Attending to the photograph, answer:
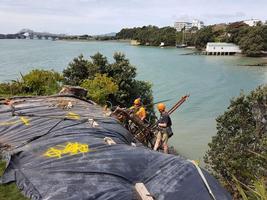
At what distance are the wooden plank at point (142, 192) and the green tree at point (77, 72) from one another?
733 inches

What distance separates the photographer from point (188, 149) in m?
24.7

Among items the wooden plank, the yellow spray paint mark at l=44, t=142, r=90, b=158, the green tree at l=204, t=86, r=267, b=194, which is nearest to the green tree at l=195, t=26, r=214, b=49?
the green tree at l=204, t=86, r=267, b=194

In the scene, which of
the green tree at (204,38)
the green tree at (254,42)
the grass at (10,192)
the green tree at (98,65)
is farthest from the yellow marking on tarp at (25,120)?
the green tree at (204,38)

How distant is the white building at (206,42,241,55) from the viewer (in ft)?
333

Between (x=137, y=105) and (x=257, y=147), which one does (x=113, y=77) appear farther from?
(x=257, y=147)

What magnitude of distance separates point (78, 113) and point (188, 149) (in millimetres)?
15562

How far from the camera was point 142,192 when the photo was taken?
5.54 m

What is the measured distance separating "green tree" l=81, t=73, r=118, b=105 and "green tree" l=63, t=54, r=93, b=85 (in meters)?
3.39

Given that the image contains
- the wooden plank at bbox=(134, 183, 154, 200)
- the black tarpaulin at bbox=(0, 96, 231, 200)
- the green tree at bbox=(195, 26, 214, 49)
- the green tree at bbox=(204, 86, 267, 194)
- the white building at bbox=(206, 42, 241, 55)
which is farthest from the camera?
the green tree at bbox=(195, 26, 214, 49)

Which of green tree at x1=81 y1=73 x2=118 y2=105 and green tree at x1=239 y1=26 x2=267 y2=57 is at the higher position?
green tree at x1=81 y1=73 x2=118 y2=105

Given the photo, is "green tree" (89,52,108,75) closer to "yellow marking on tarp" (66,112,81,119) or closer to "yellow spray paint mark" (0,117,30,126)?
"yellow marking on tarp" (66,112,81,119)

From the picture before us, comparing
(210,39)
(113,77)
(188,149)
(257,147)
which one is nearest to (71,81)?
(113,77)

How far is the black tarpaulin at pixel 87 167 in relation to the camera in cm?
562

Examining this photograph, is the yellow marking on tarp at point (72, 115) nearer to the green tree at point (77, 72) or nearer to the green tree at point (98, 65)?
the green tree at point (98, 65)
